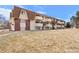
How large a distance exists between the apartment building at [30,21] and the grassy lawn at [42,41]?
0.06m

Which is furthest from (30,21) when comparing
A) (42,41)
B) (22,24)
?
(42,41)

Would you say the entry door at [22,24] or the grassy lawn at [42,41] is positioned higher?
the entry door at [22,24]

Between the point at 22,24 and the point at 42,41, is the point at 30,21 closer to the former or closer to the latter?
the point at 22,24

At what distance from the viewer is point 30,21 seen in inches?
114

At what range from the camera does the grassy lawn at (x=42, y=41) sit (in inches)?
111

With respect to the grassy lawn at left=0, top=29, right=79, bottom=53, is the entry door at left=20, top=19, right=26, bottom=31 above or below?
above

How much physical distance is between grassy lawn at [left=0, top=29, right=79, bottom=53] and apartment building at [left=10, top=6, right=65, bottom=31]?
6cm

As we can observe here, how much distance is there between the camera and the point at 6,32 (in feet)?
9.41

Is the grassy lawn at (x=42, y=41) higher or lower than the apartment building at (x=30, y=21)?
lower

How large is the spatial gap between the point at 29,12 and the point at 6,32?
0.39m

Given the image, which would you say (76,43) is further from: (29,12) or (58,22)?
(29,12)

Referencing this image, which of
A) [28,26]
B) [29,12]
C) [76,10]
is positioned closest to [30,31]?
[28,26]

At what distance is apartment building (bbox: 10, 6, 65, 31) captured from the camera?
2.88 metres
